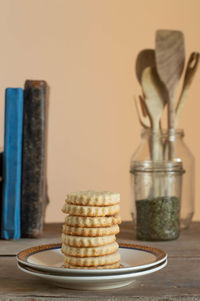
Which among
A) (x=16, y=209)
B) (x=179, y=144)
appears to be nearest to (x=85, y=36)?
(x=179, y=144)

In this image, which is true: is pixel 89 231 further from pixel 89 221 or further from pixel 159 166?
pixel 159 166

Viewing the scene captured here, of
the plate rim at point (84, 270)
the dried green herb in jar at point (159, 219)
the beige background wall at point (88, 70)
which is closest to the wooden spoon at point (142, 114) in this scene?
the dried green herb in jar at point (159, 219)

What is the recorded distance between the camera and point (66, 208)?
75 cm

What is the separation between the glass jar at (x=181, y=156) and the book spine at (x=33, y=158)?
24 cm

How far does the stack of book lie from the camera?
1.14 meters

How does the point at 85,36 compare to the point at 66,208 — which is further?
the point at 85,36

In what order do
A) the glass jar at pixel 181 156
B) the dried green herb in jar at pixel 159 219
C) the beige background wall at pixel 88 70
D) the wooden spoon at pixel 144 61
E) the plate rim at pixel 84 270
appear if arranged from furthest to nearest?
the beige background wall at pixel 88 70 < the wooden spoon at pixel 144 61 < the glass jar at pixel 181 156 < the dried green herb in jar at pixel 159 219 < the plate rim at pixel 84 270

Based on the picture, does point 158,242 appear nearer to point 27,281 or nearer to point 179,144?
point 179,144

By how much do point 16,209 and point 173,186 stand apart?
1.20 ft

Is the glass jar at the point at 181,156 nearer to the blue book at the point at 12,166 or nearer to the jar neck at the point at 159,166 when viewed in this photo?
the jar neck at the point at 159,166

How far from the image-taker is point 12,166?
1141 mm

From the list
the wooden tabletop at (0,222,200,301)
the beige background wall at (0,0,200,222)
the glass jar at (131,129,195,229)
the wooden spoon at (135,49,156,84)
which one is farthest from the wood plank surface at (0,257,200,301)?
the beige background wall at (0,0,200,222)

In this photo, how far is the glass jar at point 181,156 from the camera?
1.24m

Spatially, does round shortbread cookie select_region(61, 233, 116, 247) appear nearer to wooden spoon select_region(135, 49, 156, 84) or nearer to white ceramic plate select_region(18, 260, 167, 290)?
white ceramic plate select_region(18, 260, 167, 290)
